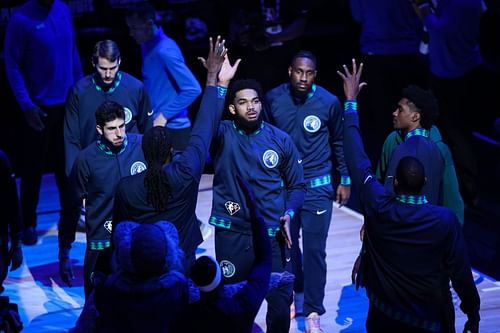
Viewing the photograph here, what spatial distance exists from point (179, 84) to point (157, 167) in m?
2.37

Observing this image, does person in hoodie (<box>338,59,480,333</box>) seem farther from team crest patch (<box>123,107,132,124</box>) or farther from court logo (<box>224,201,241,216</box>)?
team crest patch (<box>123,107,132,124</box>)

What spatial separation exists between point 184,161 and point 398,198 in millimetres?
1118

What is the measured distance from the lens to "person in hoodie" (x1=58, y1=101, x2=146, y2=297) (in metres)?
5.70

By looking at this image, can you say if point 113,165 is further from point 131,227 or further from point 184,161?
point 131,227

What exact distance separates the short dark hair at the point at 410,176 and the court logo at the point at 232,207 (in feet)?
4.12

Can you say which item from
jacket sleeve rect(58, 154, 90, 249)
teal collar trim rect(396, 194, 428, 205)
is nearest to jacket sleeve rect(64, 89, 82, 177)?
jacket sleeve rect(58, 154, 90, 249)

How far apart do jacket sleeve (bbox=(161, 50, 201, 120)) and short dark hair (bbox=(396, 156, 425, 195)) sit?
2835 mm

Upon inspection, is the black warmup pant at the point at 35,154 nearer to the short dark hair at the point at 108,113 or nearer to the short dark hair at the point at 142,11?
the short dark hair at the point at 142,11

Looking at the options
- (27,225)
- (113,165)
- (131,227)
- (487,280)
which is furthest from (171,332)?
(27,225)

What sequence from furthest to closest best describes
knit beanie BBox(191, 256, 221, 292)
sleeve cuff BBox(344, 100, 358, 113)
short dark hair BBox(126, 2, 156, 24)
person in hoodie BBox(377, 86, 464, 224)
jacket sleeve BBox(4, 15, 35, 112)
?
jacket sleeve BBox(4, 15, 35, 112), short dark hair BBox(126, 2, 156, 24), person in hoodie BBox(377, 86, 464, 224), sleeve cuff BBox(344, 100, 358, 113), knit beanie BBox(191, 256, 221, 292)

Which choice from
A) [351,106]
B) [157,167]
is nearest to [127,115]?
[157,167]

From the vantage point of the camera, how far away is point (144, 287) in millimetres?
A: 3955

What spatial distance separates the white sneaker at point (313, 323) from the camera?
20.4ft

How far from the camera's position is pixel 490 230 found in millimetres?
8195
